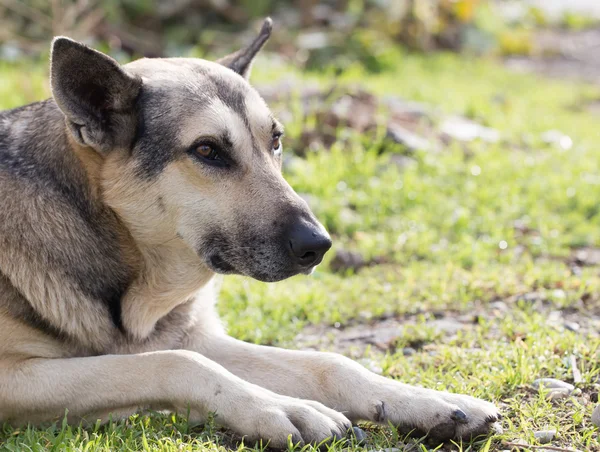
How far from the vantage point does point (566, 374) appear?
154 inches

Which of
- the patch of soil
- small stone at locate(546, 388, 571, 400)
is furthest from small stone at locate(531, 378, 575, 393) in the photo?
the patch of soil

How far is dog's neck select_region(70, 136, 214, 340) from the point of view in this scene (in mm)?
3820

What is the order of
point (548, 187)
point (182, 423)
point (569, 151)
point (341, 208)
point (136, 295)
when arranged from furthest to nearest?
point (569, 151)
point (548, 187)
point (341, 208)
point (136, 295)
point (182, 423)

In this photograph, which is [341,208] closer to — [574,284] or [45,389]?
[574,284]

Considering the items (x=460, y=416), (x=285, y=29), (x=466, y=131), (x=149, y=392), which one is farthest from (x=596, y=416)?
(x=285, y=29)

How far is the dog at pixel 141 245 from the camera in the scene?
3.49 meters

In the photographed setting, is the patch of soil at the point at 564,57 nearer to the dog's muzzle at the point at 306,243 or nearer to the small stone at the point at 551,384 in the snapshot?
the small stone at the point at 551,384

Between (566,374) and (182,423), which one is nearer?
(182,423)

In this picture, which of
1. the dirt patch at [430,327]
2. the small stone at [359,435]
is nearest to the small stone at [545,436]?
the small stone at [359,435]

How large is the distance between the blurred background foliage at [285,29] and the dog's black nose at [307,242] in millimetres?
6258

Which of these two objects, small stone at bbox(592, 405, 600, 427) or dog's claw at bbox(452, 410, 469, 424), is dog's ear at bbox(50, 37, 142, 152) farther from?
small stone at bbox(592, 405, 600, 427)

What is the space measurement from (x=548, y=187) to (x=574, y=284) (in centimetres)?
221

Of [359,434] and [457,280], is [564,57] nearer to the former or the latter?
[457,280]

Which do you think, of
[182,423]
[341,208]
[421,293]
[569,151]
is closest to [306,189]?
[341,208]
